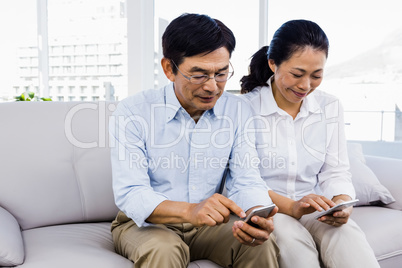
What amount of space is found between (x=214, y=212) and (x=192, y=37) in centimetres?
57

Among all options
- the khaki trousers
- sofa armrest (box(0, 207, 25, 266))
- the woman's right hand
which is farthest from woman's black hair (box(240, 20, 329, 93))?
sofa armrest (box(0, 207, 25, 266))

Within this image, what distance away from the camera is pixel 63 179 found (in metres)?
1.78

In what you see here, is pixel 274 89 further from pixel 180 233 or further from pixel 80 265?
pixel 80 265

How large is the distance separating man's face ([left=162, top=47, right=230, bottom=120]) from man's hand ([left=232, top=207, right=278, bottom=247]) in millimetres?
434

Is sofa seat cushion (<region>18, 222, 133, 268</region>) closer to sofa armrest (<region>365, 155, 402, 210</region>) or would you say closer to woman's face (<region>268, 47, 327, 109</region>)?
woman's face (<region>268, 47, 327, 109</region>)

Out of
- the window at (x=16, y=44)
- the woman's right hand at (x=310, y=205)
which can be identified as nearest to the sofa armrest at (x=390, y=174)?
the woman's right hand at (x=310, y=205)

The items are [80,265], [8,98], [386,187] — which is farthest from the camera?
[8,98]

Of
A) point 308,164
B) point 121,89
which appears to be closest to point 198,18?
point 308,164

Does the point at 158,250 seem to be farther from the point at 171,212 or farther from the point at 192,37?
the point at 192,37

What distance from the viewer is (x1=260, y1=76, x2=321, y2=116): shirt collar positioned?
5.60ft

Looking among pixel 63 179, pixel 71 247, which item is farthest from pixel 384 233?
pixel 63 179

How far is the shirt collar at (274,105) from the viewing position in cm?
171

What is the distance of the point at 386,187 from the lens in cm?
215

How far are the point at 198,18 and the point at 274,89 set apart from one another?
514 mm
